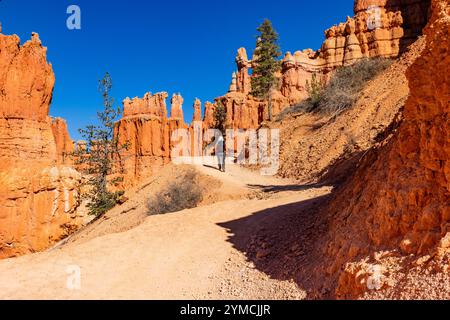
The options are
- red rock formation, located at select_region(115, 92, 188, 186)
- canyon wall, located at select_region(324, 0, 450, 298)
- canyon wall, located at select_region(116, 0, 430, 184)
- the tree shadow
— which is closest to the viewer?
canyon wall, located at select_region(324, 0, 450, 298)

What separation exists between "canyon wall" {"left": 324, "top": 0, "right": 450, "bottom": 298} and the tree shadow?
0.48 meters

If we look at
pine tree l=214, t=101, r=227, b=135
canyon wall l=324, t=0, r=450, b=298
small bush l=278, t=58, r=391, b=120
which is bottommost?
canyon wall l=324, t=0, r=450, b=298

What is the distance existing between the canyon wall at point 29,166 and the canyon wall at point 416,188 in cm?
2633

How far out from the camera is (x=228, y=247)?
8.65m

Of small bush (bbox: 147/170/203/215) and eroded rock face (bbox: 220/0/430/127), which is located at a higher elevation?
eroded rock face (bbox: 220/0/430/127)

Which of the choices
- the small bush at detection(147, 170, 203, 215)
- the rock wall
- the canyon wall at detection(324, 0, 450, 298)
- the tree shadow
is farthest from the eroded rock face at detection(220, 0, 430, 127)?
the rock wall

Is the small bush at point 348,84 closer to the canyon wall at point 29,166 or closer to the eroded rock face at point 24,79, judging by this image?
the canyon wall at point 29,166

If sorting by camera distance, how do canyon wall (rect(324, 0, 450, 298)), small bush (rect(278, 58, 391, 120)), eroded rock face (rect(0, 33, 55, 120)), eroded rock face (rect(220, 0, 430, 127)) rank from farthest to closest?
eroded rock face (rect(220, 0, 430, 127))
eroded rock face (rect(0, 33, 55, 120))
small bush (rect(278, 58, 391, 120))
canyon wall (rect(324, 0, 450, 298))

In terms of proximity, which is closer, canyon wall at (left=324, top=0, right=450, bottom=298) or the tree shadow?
canyon wall at (left=324, top=0, right=450, bottom=298)

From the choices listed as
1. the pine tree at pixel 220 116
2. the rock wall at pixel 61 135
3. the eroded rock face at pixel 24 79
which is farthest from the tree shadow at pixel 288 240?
the rock wall at pixel 61 135

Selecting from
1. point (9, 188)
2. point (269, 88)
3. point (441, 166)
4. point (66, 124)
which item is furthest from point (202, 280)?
point (66, 124)

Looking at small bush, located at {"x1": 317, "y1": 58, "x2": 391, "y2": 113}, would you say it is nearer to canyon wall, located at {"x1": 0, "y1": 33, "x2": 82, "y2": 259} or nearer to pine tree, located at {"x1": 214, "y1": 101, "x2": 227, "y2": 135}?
pine tree, located at {"x1": 214, "y1": 101, "x2": 227, "y2": 135}

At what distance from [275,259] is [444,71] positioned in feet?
15.7

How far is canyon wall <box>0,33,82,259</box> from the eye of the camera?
2528 cm
